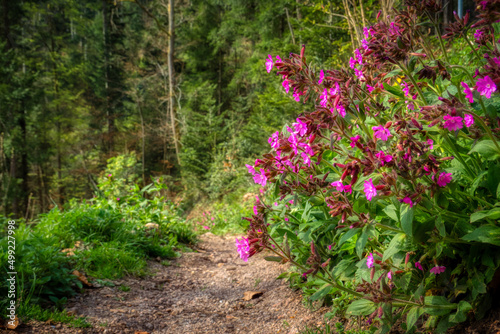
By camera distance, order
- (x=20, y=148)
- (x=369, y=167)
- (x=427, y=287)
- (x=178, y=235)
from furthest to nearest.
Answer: (x=20, y=148) → (x=178, y=235) → (x=427, y=287) → (x=369, y=167)

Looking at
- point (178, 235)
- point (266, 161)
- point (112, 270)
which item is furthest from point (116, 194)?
point (266, 161)

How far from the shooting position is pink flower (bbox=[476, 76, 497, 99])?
1.09m

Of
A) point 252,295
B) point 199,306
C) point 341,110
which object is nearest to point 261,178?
point 341,110

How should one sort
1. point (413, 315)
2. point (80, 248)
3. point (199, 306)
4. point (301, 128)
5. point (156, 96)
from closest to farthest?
point (413, 315) → point (301, 128) → point (199, 306) → point (80, 248) → point (156, 96)

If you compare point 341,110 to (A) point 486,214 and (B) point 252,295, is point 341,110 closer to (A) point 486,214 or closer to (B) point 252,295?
(A) point 486,214

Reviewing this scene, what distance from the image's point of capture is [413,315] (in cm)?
134

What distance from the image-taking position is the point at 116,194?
17.5ft

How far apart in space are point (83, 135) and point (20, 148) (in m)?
7.11

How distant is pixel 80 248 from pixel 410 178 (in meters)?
3.13

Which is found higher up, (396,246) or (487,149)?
(487,149)

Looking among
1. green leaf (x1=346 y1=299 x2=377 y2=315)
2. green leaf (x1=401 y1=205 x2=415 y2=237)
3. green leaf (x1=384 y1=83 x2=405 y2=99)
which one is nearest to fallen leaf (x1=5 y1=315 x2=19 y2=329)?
green leaf (x1=346 y1=299 x2=377 y2=315)

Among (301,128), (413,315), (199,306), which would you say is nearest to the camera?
(413,315)

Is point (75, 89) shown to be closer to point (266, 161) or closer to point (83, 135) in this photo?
point (83, 135)

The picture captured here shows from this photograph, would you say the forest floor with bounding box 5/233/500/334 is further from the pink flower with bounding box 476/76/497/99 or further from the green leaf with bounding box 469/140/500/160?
the pink flower with bounding box 476/76/497/99
